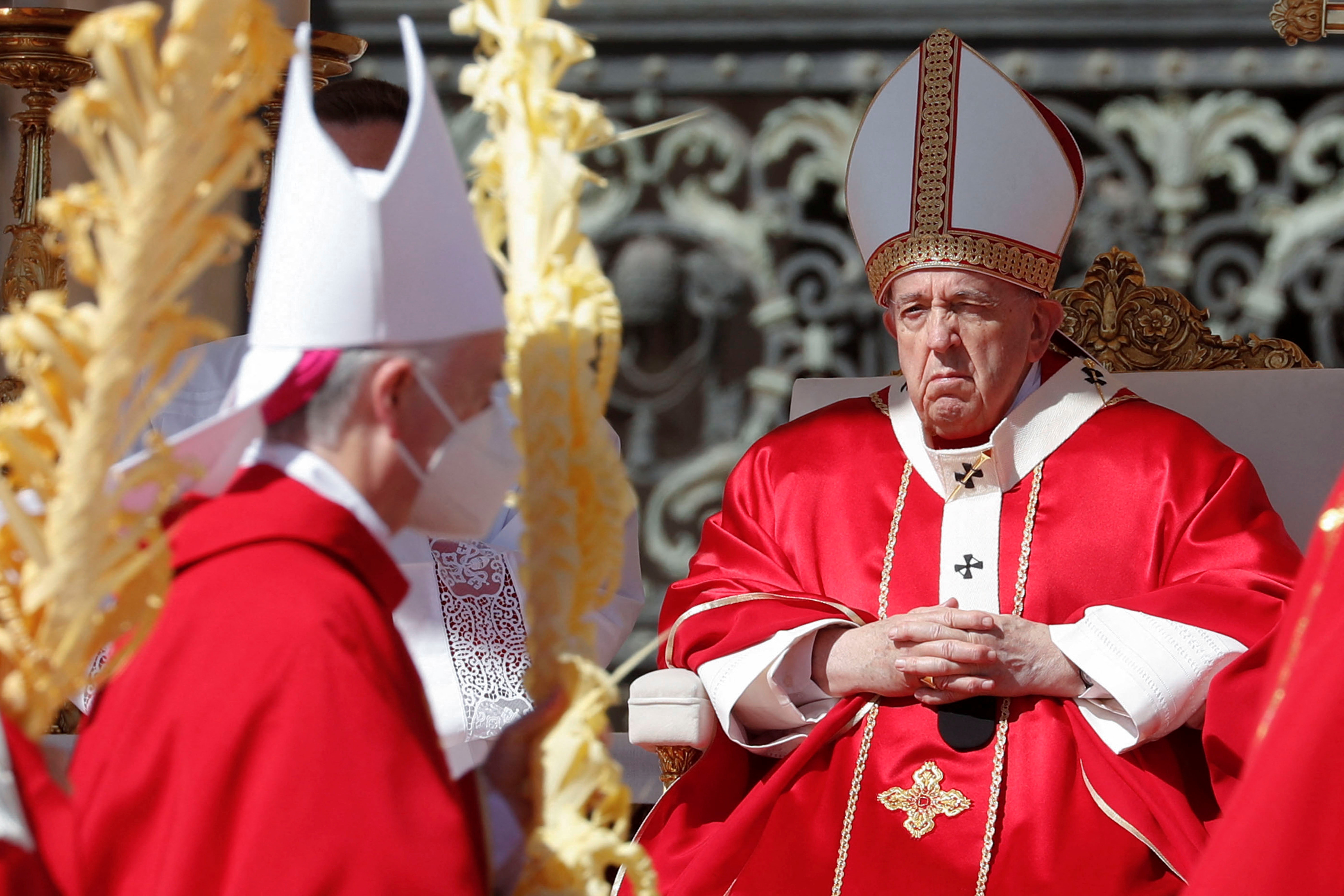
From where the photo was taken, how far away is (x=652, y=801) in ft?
13.8

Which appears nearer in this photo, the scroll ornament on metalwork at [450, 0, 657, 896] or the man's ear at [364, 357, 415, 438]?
the man's ear at [364, 357, 415, 438]

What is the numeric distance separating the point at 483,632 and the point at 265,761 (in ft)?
5.22

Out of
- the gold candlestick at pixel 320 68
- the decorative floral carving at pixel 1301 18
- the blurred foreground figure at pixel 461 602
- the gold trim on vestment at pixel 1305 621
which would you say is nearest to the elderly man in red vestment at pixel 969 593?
the blurred foreground figure at pixel 461 602

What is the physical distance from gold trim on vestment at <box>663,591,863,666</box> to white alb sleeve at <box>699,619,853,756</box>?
0.05m

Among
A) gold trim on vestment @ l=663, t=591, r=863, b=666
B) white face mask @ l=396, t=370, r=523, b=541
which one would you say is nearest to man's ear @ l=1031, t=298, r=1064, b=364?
gold trim on vestment @ l=663, t=591, r=863, b=666

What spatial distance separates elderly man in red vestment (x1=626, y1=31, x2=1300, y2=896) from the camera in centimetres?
292

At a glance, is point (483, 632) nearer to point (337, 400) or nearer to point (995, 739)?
point (995, 739)

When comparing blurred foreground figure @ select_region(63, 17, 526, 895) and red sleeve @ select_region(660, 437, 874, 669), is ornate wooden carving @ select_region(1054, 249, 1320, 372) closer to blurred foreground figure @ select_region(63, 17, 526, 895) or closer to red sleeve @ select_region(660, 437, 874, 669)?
red sleeve @ select_region(660, 437, 874, 669)

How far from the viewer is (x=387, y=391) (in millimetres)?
1574

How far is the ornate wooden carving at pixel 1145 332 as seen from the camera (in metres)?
3.97

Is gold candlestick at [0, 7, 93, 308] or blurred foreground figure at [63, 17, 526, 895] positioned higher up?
gold candlestick at [0, 7, 93, 308]

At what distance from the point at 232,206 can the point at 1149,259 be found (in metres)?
2.59

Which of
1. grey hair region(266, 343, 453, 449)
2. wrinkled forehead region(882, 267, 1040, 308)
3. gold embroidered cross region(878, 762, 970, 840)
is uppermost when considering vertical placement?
wrinkled forehead region(882, 267, 1040, 308)

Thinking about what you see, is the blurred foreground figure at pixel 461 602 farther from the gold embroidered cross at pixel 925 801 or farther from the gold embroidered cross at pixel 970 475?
the gold embroidered cross at pixel 970 475
